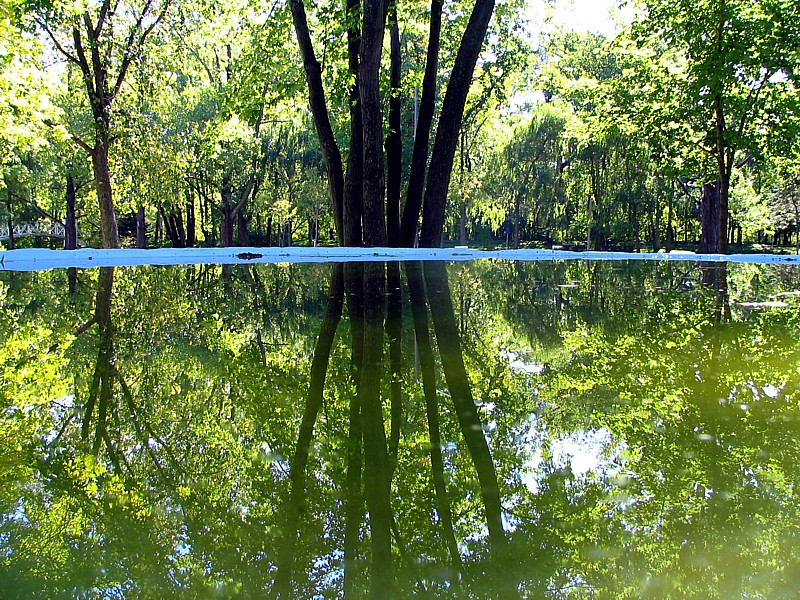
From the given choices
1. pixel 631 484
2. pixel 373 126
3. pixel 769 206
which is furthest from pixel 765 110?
pixel 769 206

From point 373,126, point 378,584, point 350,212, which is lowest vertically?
point 378,584

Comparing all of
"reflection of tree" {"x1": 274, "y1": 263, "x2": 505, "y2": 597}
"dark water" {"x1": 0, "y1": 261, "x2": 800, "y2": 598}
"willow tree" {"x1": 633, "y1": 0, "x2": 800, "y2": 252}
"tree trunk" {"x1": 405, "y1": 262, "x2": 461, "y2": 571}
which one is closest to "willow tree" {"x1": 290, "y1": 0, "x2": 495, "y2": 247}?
"tree trunk" {"x1": 405, "y1": 262, "x2": 461, "y2": 571}

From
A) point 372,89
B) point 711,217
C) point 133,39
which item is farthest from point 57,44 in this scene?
point 711,217

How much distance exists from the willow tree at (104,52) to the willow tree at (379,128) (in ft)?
23.7

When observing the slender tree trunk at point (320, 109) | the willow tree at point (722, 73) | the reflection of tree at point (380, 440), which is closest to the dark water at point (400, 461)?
the reflection of tree at point (380, 440)

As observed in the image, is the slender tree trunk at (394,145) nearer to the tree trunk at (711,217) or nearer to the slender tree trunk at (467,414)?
the slender tree trunk at (467,414)

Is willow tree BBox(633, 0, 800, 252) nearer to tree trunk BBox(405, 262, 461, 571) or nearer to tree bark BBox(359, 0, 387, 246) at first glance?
tree bark BBox(359, 0, 387, 246)

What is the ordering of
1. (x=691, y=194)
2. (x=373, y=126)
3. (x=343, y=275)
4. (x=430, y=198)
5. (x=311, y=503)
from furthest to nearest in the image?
(x=691, y=194) → (x=430, y=198) → (x=373, y=126) → (x=343, y=275) → (x=311, y=503)

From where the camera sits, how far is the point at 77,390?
2635 millimetres

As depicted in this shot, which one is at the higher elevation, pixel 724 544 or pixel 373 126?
pixel 373 126

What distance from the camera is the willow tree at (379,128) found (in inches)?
390

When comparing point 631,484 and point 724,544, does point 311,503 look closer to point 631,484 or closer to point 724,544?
point 631,484

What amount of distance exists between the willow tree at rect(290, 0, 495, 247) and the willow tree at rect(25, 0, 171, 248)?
7214mm

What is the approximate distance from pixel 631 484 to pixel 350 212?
30.9 feet
